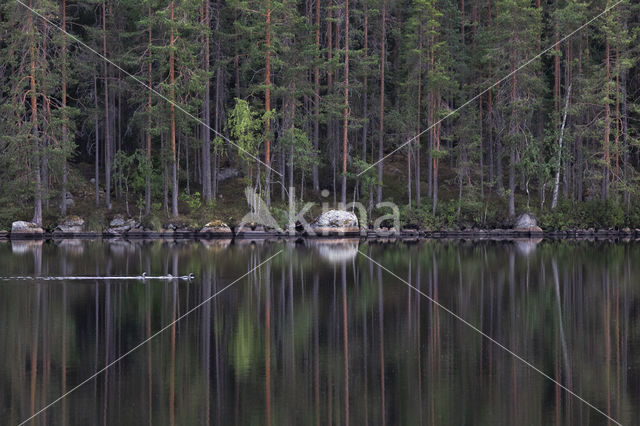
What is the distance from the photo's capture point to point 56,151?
45438mm

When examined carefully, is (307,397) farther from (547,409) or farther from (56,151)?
(56,151)

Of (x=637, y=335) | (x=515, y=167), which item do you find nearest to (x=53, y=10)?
(x=515, y=167)

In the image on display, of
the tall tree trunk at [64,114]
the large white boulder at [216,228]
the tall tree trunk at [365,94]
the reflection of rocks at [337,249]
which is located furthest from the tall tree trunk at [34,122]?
the tall tree trunk at [365,94]

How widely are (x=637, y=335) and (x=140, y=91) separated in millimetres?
38681

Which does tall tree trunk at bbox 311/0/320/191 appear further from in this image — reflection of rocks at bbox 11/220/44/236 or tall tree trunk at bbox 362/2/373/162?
reflection of rocks at bbox 11/220/44/236

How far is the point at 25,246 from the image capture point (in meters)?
39.9

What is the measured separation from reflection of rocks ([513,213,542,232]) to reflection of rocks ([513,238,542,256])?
209 cm

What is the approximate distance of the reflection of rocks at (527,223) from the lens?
50312 millimetres

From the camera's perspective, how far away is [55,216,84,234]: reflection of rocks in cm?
4822

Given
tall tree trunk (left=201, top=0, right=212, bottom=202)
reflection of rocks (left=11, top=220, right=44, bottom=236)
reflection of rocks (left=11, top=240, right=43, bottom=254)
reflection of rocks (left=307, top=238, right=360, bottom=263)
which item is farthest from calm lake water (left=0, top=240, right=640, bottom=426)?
tall tree trunk (left=201, top=0, right=212, bottom=202)

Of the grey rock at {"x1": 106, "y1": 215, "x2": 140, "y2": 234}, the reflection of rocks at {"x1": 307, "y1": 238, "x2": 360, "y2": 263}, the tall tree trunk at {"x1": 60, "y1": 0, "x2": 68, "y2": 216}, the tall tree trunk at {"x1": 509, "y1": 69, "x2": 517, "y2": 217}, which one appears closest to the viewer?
the reflection of rocks at {"x1": 307, "y1": 238, "x2": 360, "y2": 263}

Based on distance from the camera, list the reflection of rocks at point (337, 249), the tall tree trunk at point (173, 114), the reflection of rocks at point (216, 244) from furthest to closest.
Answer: the tall tree trunk at point (173, 114) < the reflection of rocks at point (216, 244) < the reflection of rocks at point (337, 249)

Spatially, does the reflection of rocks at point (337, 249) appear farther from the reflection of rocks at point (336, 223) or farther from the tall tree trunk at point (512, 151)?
the tall tree trunk at point (512, 151)

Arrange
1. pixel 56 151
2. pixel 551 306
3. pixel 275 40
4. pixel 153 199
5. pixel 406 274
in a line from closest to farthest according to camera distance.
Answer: pixel 551 306
pixel 406 274
pixel 56 151
pixel 275 40
pixel 153 199
